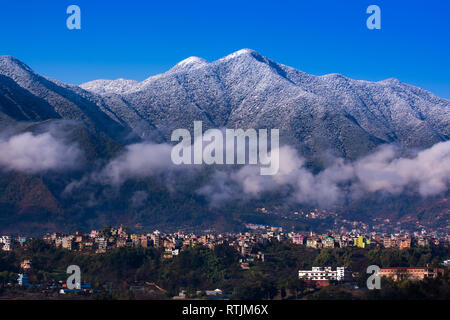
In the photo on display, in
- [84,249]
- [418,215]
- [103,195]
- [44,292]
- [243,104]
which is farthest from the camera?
[243,104]

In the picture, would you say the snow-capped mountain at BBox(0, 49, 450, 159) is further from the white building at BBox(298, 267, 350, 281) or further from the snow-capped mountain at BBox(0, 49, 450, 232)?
the white building at BBox(298, 267, 350, 281)

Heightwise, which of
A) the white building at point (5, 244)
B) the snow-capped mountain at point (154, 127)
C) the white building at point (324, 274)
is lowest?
Result: the white building at point (324, 274)

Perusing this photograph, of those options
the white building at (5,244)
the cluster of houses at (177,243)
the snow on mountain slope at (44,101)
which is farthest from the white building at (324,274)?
the snow on mountain slope at (44,101)

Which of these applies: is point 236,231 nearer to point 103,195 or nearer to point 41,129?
point 103,195

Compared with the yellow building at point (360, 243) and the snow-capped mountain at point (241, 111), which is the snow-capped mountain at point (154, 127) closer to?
the snow-capped mountain at point (241, 111)

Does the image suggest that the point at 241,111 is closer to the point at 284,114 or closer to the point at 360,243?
the point at 284,114

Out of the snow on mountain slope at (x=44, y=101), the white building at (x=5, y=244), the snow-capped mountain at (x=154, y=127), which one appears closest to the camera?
the white building at (x=5, y=244)

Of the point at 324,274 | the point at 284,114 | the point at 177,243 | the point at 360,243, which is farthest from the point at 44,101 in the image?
the point at 324,274

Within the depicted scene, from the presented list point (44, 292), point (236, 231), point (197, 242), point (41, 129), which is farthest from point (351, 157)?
point (44, 292)
